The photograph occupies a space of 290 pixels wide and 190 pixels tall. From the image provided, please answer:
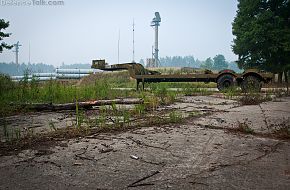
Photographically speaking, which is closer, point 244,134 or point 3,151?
point 3,151

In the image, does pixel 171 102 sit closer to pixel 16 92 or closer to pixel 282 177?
pixel 16 92

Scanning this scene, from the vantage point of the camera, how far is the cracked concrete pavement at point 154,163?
202 cm

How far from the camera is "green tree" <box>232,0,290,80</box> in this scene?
1952 centimetres

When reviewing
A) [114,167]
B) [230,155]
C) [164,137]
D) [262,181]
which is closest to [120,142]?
[164,137]

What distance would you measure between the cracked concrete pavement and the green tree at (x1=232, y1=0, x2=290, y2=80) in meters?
18.0

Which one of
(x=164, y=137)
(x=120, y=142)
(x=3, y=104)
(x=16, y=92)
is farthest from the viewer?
(x=16, y=92)

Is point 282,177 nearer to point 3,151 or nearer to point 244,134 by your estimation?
point 244,134

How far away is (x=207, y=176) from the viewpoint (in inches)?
84.0

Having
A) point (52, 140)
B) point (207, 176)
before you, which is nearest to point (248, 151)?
Result: point (207, 176)

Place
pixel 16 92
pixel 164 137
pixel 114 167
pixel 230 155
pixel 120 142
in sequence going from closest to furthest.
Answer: pixel 114 167 → pixel 230 155 → pixel 120 142 → pixel 164 137 → pixel 16 92

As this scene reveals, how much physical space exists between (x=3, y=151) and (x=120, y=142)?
1.28 metres

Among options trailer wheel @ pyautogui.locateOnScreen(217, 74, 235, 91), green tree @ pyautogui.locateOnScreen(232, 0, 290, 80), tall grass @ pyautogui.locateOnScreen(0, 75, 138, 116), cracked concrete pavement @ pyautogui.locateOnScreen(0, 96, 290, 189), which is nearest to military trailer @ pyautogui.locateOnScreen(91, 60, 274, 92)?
trailer wheel @ pyautogui.locateOnScreen(217, 74, 235, 91)

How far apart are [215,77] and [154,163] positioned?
991 cm

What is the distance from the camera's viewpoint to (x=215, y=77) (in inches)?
462
